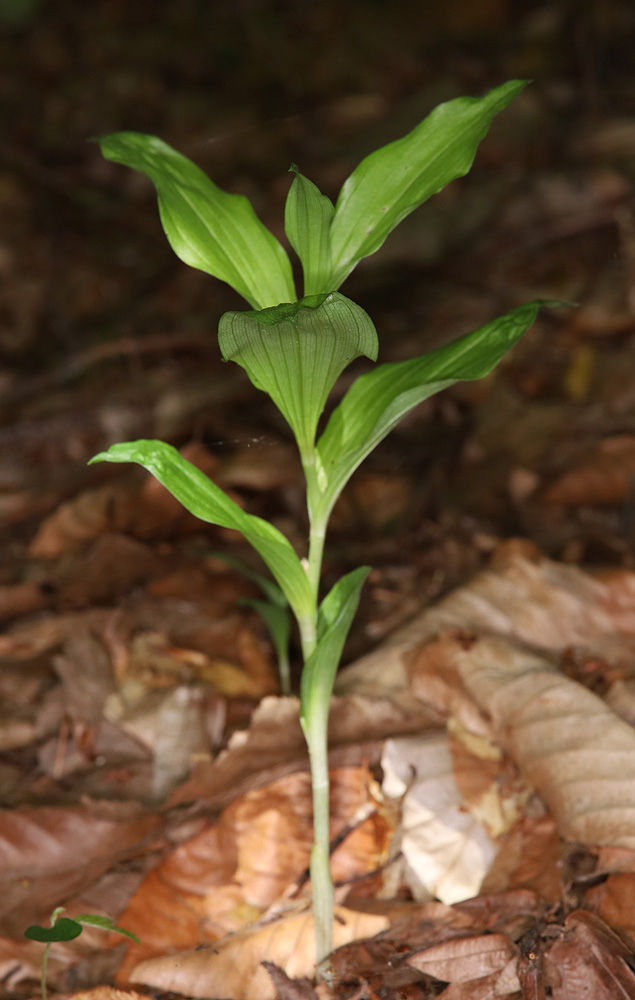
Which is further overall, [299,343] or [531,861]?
[531,861]

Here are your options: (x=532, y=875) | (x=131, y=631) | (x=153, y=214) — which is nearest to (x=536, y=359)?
(x=131, y=631)

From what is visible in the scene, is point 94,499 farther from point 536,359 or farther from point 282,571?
point 536,359

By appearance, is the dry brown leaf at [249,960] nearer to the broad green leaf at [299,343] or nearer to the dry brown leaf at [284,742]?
the dry brown leaf at [284,742]

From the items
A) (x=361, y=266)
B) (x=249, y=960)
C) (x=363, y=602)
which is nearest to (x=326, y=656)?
(x=249, y=960)

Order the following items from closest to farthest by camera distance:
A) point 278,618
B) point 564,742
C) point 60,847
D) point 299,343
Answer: point 299,343 < point 564,742 < point 60,847 < point 278,618

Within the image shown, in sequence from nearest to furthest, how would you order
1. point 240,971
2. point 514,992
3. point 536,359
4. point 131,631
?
point 514,992 → point 240,971 → point 131,631 → point 536,359

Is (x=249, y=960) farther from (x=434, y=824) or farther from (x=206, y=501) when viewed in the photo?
(x=206, y=501)

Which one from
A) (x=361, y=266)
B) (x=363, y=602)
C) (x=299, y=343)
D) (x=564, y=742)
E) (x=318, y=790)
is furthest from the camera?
(x=361, y=266)
